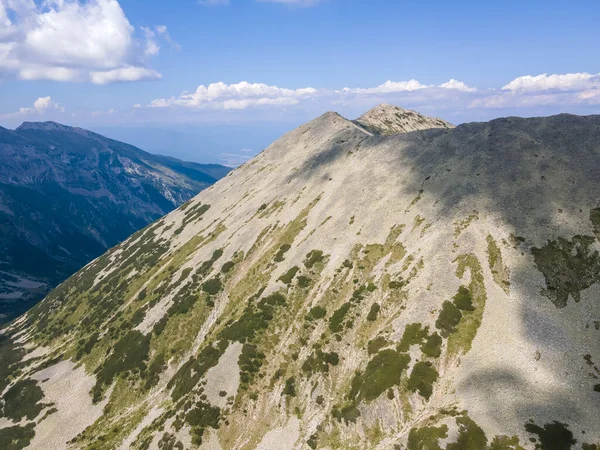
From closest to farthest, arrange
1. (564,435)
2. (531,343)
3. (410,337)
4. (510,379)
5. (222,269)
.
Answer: (564,435) < (510,379) < (531,343) < (410,337) < (222,269)

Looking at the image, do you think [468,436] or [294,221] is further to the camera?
[294,221]

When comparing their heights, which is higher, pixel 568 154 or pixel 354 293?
pixel 568 154

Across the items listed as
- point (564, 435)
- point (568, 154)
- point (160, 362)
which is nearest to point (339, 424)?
point (564, 435)

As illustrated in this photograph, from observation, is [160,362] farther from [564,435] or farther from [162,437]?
[564,435]

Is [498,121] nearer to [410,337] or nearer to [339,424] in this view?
[410,337]

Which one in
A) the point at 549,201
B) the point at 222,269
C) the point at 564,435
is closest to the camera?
the point at 564,435

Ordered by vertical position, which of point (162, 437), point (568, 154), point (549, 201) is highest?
point (568, 154)
